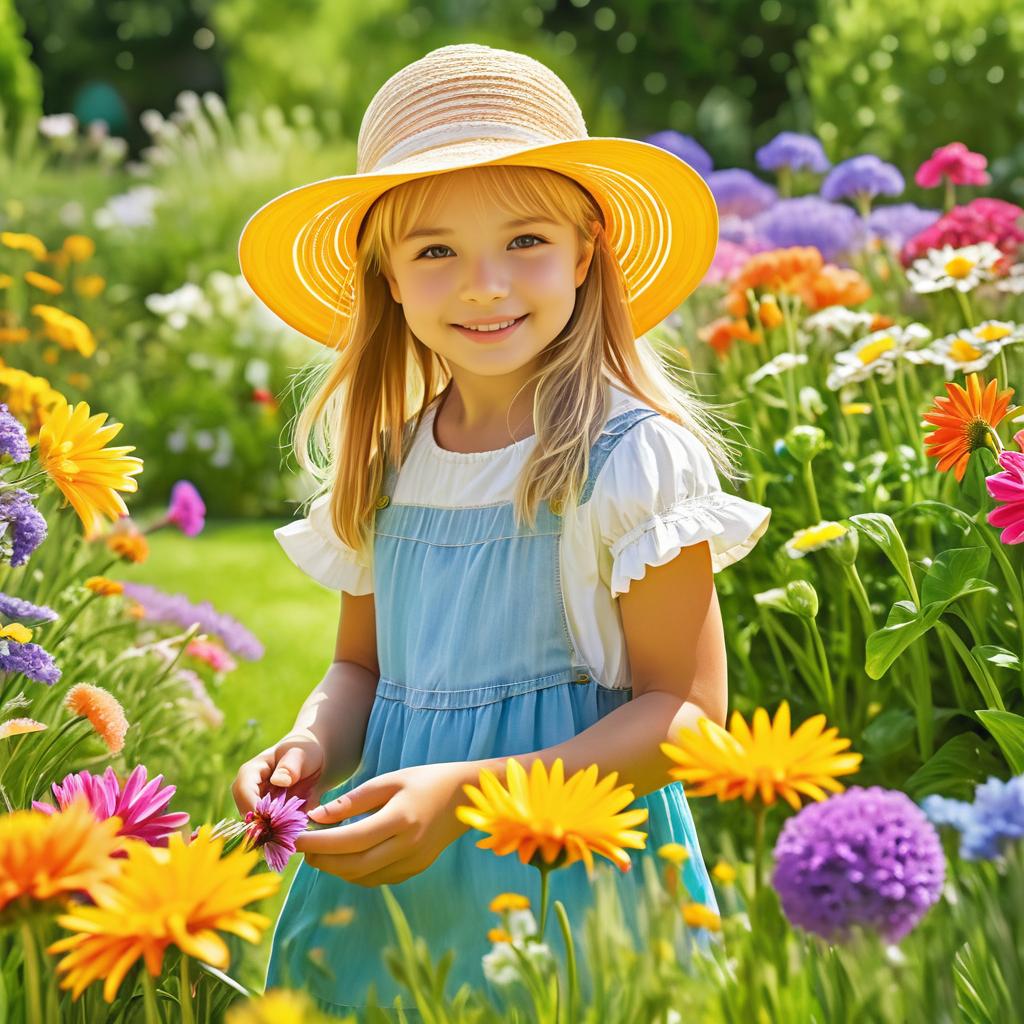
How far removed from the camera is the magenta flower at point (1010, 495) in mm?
1397

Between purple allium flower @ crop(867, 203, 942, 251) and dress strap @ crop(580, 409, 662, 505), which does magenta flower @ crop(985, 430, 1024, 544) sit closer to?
dress strap @ crop(580, 409, 662, 505)

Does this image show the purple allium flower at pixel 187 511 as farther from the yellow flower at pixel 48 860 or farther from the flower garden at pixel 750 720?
the yellow flower at pixel 48 860

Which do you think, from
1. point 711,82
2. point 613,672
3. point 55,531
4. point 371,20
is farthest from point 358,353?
point 371,20

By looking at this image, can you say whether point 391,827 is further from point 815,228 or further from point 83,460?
point 815,228

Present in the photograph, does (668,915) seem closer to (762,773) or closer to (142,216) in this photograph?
(762,773)

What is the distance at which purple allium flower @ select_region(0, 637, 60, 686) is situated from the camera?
146cm

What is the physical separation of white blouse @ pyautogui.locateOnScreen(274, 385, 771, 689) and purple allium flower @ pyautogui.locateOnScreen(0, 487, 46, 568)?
1.57 ft

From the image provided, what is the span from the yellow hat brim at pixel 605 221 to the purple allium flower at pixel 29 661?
0.58m

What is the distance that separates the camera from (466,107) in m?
1.63

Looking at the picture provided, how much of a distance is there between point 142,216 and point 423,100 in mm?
8061

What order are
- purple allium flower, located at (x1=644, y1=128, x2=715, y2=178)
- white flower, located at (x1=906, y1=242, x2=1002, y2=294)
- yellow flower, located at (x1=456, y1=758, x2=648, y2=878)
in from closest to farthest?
yellow flower, located at (x1=456, y1=758, x2=648, y2=878) < white flower, located at (x1=906, y1=242, x2=1002, y2=294) < purple allium flower, located at (x1=644, y1=128, x2=715, y2=178)

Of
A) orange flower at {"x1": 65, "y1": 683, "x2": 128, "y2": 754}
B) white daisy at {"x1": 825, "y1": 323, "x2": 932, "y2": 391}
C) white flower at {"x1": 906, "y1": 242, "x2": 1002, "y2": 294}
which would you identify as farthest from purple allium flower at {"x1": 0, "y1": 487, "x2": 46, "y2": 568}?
white flower at {"x1": 906, "y1": 242, "x2": 1002, "y2": 294}

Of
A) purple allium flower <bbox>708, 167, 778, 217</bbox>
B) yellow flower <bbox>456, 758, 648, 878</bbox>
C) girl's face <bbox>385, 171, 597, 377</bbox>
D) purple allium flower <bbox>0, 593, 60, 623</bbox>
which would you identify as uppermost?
purple allium flower <bbox>708, 167, 778, 217</bbox>

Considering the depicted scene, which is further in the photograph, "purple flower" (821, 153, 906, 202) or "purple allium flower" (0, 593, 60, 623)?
"purple flower" (821, 153, 906, 202)
